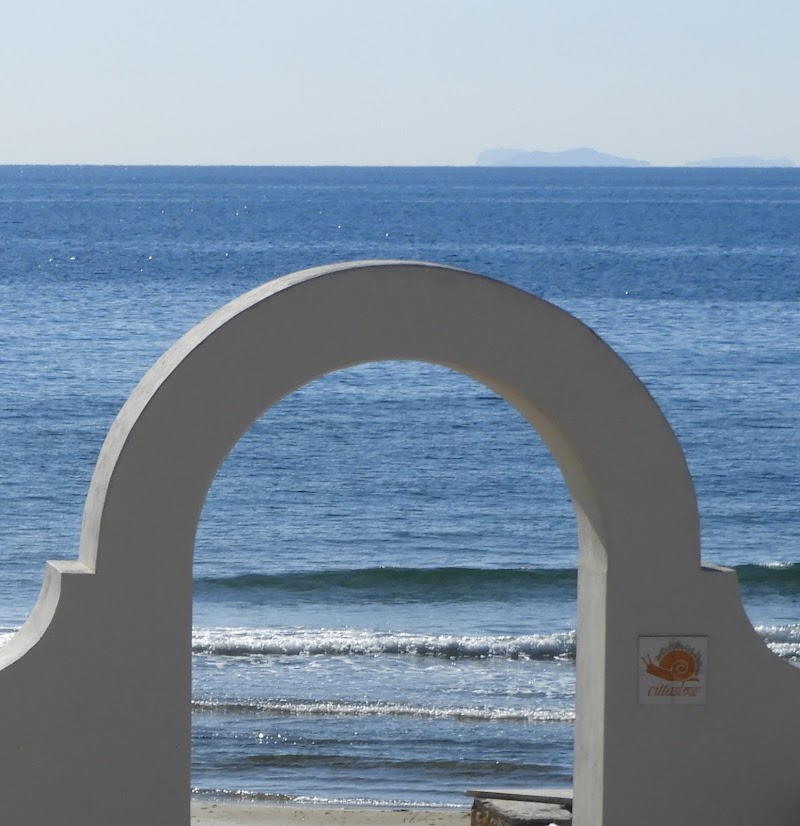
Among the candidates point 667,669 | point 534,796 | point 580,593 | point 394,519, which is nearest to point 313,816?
point 534,796

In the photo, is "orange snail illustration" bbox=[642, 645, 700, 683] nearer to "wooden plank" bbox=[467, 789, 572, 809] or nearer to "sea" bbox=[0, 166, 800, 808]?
"wooden plank" bbox=[467, 789, 572, 809]

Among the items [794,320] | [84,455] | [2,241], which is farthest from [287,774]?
[2,241]

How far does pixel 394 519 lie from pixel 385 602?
6.37m

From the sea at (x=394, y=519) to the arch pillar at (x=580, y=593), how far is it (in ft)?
17.7

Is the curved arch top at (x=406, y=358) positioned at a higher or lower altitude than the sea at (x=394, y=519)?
higher

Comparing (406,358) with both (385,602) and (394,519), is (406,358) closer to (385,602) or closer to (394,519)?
(385,602)

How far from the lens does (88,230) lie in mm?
111250

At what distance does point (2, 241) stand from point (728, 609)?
3705 inches

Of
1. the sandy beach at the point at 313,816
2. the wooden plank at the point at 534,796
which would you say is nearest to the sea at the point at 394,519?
the sandy beach at the point at 313,816

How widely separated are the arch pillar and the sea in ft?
17.7

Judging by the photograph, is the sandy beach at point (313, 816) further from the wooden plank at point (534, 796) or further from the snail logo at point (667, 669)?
the snail logo at point (667, 669)

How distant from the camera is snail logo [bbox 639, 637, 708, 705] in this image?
328 inches

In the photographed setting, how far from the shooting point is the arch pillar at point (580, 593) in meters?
7.80

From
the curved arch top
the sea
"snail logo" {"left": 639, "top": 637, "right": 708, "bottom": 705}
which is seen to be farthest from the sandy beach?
the curved arch top
